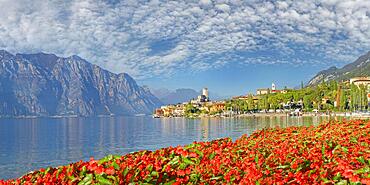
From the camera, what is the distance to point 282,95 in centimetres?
15988

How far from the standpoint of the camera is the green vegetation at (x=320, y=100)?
375 ft

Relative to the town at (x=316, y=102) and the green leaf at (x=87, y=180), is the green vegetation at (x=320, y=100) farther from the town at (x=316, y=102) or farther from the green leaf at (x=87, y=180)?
the green leaf at (x=87, y=180)

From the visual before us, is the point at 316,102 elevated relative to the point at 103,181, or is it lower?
elevated

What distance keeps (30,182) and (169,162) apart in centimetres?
176

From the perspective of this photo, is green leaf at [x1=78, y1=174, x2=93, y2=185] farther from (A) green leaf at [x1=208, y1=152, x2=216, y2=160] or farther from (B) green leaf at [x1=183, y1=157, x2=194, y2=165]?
(A) green leaf at [x1=208, y1=152, x2=216, y2=160]

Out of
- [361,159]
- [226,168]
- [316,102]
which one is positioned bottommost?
[226,168]

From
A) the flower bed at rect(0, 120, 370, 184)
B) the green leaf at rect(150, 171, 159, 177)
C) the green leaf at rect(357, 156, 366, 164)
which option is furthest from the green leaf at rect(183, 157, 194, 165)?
the green leaf at rect(357, 156, 366, 164)

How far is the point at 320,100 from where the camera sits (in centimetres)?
13800

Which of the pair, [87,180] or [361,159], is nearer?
[87,180]

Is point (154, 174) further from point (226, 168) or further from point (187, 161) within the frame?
point (226, 168)

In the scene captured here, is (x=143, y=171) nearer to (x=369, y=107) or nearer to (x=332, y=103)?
(x=369, y=107)

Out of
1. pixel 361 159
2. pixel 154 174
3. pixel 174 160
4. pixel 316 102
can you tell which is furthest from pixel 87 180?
pixel 316 102

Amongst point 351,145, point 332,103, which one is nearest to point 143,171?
point 351,145

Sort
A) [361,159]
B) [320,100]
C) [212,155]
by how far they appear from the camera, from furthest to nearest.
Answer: [320,100]
[212,155]
[361,159]
